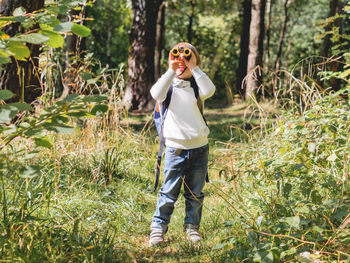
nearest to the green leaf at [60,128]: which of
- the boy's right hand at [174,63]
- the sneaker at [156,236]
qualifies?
the boy's right hand at [174,63]

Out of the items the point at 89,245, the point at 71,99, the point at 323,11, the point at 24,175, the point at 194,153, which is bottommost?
the point at 89,245

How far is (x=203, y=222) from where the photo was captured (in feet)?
11.0

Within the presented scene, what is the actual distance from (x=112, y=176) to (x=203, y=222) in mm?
1304

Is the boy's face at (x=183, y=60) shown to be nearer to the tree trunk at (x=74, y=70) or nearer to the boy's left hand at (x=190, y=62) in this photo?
the boy's left hand at (x=190, y=62)

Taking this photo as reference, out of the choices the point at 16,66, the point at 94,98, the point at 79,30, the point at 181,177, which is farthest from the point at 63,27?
the point at 16,66

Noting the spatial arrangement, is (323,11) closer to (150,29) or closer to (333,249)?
(150,29)

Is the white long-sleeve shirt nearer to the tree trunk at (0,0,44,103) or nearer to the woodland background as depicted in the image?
the woodland background

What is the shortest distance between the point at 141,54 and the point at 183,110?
20.5 feet

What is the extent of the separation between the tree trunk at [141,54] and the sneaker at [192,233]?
19.7ft

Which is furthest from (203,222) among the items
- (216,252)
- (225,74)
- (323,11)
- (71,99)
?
(323,11)

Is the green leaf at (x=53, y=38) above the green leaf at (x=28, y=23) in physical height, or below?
below

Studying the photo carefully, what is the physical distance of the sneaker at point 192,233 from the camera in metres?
2.93

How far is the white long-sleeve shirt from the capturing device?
2.87m

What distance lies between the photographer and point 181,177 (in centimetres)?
292
